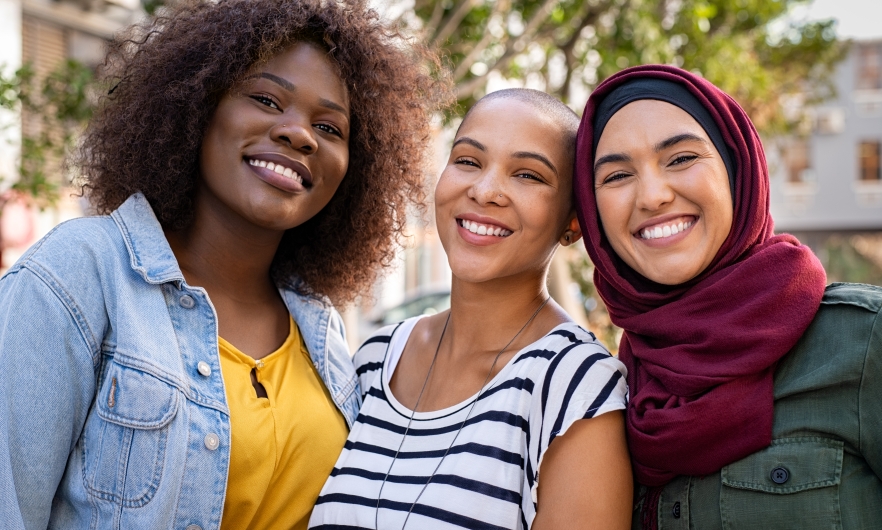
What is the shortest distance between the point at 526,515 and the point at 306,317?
119 centimetres

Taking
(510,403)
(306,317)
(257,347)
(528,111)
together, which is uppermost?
(528,111)

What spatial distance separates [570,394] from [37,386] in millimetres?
1450

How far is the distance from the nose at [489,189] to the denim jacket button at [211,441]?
111cm

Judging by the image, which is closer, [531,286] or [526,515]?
[526,515]

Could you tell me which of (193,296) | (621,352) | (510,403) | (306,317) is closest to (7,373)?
(193,296)

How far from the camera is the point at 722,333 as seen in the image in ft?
7.17

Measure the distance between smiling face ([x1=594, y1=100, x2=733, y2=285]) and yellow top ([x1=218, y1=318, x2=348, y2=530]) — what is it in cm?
118

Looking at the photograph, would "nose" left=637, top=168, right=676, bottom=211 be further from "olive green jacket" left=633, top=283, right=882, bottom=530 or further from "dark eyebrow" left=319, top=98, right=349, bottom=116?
"dark eyebrow" left=319, top=98, right=349, bottom=116

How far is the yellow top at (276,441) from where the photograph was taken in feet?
8.29

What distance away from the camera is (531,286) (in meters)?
2.88

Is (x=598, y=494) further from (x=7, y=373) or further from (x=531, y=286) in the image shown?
(x=7, y=373)

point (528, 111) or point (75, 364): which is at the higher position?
point (528, 111)

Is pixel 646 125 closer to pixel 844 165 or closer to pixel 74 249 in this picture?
pixel 74 249

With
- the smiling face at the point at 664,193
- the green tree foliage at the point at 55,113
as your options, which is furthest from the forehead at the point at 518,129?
the green tree foliage at the point at 55,113
